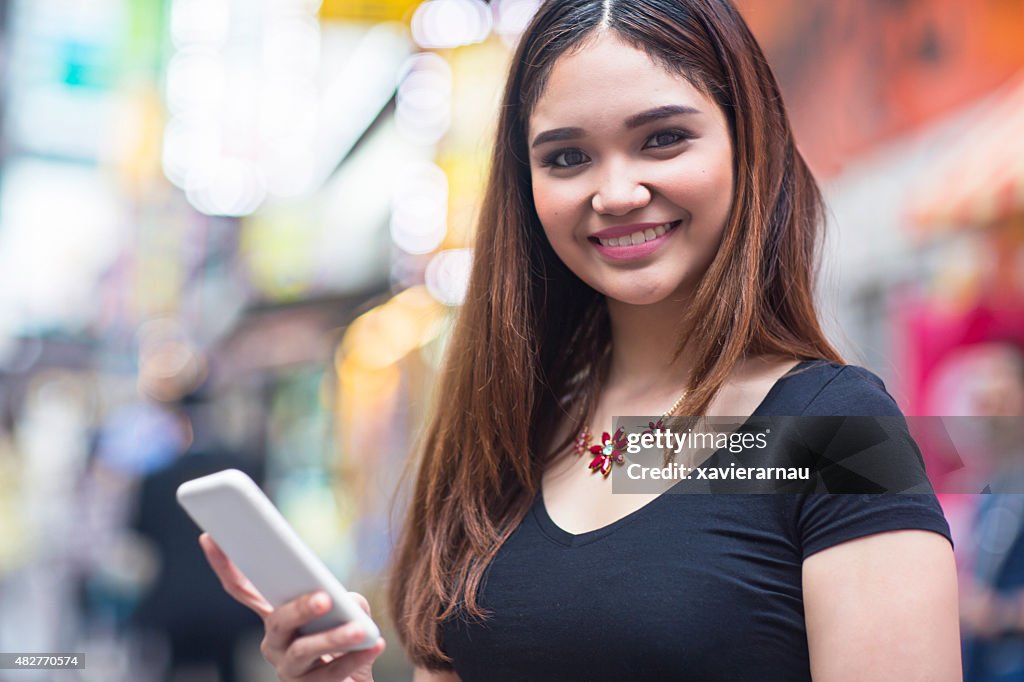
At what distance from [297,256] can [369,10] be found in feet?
4.86

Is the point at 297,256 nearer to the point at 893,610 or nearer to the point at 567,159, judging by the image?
the point at 567,159

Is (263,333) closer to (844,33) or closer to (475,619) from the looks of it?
(844,33)

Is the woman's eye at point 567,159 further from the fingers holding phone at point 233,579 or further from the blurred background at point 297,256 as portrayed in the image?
the blurred background at point 297,256

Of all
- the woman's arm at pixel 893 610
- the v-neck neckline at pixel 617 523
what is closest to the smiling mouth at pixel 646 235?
the v-neck neckline at pixel 617 523

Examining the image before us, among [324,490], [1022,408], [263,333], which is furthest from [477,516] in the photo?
[263,333]

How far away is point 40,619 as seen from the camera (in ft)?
19.4

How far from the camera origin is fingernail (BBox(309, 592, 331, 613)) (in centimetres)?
109

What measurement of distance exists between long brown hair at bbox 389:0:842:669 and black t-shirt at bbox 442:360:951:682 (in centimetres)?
9

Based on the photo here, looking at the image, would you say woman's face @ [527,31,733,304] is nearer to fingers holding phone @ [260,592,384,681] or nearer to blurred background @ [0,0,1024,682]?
fingers holding phone @ [260,592,384,681]

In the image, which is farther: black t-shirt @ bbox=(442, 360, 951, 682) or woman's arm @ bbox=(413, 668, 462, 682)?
woman's arm @ bbox=(413, 668, 462, 682)

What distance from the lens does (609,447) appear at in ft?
4.55

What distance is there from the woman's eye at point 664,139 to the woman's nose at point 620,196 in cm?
5

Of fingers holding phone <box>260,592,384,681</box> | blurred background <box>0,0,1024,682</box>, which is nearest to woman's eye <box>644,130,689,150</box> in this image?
fingers holding phone <box>260,592,384,681</box>

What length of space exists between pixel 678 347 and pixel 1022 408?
181 cm
